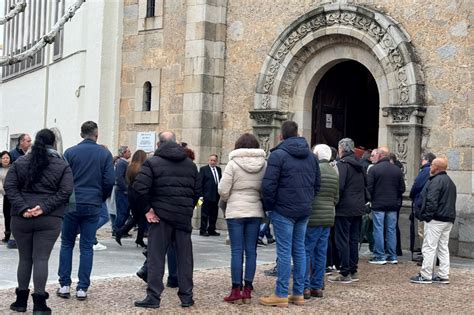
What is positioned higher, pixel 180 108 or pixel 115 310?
pixel 180 108

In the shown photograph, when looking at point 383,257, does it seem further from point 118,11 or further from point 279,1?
point 118,11

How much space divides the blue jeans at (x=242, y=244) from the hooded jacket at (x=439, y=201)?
2906 millimetres

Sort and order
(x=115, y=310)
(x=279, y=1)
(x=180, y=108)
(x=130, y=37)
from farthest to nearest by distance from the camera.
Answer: (x=130, y=37), (x=180, y=108), (x=279, y=1), (x=115, y=310)

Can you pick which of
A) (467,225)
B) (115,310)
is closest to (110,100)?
(467,225)

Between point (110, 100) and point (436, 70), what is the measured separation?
27.2 feet

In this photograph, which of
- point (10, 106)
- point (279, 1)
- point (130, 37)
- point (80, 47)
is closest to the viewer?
point (279, 1)

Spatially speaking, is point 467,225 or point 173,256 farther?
point 467,225

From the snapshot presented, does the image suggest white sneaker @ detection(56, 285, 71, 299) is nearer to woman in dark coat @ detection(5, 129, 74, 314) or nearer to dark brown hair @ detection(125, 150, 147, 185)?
woman in dark coat @ detection(5, 129, 74, 314)

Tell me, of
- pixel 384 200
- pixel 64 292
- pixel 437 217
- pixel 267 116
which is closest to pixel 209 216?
pixel 267 116

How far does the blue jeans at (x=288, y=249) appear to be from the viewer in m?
8.55

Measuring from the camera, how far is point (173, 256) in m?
9.21

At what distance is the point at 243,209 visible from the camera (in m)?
8.56

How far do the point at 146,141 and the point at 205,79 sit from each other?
220 cm

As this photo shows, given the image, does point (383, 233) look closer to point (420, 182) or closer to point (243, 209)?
point (420, 182)
